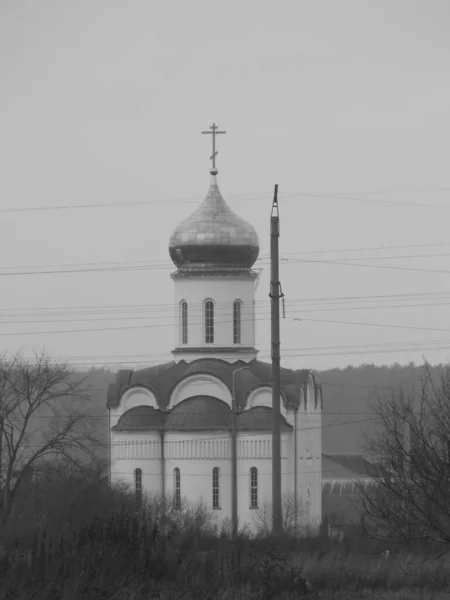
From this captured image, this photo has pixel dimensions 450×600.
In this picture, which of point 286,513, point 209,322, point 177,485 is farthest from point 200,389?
point 286,513

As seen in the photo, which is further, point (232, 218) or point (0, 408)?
point (232, 218)

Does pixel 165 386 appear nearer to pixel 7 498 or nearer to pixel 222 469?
pixel 222 469

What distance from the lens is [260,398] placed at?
1580 inches

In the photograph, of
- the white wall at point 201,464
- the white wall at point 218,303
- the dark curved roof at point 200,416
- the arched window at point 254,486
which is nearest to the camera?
the arched window at point 254,486

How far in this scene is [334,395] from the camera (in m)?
84.9

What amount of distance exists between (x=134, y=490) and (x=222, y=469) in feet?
6.98

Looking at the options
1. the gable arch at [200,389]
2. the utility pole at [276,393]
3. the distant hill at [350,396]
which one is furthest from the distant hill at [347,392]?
the utility pole at [276,393]

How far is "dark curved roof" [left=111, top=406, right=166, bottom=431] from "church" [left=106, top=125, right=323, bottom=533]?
24 millimetres

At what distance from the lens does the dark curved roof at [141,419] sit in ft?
131

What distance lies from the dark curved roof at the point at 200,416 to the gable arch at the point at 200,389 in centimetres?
64

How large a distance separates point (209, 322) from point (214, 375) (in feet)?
5.31

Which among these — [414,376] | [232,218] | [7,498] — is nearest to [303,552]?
[7,498]

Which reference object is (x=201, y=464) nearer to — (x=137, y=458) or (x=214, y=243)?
(x=137, y=458)

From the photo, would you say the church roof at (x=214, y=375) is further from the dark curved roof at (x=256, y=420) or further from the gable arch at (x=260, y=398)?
the dark curved roof at (x=256, y=420)
